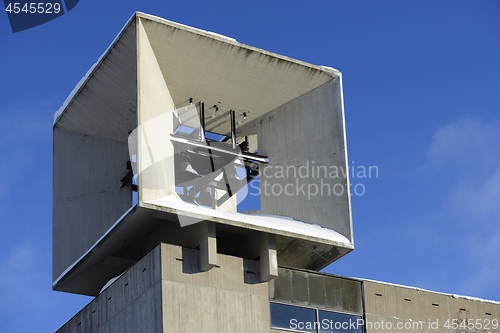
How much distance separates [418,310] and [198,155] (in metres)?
8.71

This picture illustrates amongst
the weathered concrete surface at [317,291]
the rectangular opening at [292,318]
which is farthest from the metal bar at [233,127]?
the rectangular opening at [292,318]

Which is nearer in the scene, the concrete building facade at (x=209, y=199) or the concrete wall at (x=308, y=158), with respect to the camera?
the concrete building facade at (x=209, y=199)

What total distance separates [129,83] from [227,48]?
125 inches

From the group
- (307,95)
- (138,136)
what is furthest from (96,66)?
(307,95)

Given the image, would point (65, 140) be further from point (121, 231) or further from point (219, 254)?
point (219, 254)

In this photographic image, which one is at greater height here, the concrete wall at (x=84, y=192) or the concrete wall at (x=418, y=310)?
the concrete wall at (x=84, y=192)

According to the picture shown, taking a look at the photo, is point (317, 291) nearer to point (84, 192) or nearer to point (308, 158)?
point (308, 158)

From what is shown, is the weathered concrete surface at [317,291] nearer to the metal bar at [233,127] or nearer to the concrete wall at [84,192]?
the metal bar at [233,127]

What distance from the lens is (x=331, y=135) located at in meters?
36.4

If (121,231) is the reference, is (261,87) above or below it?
above

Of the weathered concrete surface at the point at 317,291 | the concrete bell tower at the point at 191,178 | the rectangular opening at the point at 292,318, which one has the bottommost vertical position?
the rectangular opening at the point at 292,318

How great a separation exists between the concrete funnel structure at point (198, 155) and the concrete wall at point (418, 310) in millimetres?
1986

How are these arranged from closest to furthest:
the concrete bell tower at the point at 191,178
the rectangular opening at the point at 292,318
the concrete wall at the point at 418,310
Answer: the concrete bell tower at the point at 191,178 → the rectangular opening at the point at 292,318 → the concrete wall at the point at 418,310

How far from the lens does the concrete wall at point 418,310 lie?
3562cm
